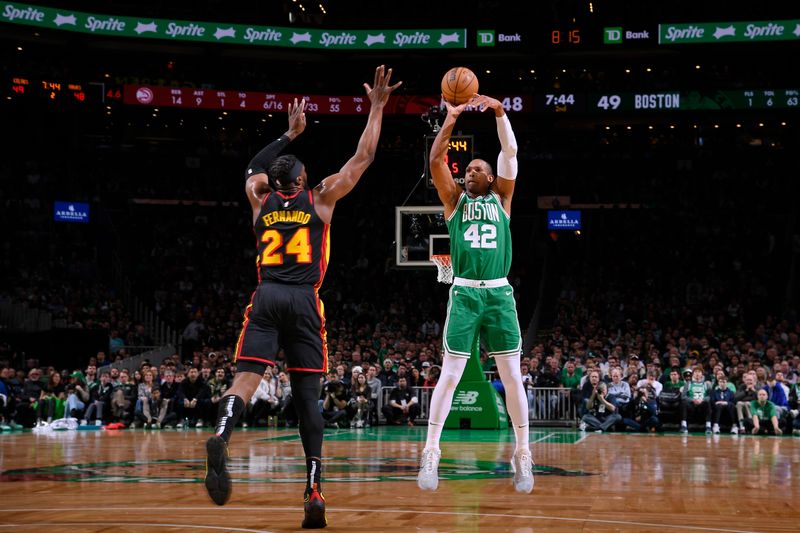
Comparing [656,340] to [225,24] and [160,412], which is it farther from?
[225,24]

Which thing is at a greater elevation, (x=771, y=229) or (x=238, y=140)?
(x=238, y=140)

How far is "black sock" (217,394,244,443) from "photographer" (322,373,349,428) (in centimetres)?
1432

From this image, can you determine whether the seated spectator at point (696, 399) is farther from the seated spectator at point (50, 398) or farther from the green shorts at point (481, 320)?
the green shorts at point (481, 320)

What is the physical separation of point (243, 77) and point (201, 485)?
29.2 meters

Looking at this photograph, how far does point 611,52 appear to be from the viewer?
3488cm

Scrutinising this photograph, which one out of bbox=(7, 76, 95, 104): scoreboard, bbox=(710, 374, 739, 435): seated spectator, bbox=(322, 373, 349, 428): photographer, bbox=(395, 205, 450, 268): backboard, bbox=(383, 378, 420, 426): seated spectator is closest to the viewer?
bbox=(395, 205, 450, 268): backboard

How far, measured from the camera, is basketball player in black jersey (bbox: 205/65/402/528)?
6.30 m

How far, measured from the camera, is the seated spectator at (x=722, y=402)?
64.3 ft

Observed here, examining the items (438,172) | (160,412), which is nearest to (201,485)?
(438,172)

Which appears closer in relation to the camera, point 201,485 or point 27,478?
point 201,485

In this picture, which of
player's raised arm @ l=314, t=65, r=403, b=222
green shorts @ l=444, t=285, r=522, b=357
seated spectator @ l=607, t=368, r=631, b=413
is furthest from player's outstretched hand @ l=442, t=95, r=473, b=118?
seated spectator @ l=607, t=368, r=631, b=413

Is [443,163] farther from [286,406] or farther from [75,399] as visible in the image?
[75,399]

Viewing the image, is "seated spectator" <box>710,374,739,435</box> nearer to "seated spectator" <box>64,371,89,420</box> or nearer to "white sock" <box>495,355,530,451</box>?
"seated spectator" <box>64,371,89,420</box>

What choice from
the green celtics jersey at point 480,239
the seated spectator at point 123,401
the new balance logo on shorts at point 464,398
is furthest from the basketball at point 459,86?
the seated spectator at point 123,401
